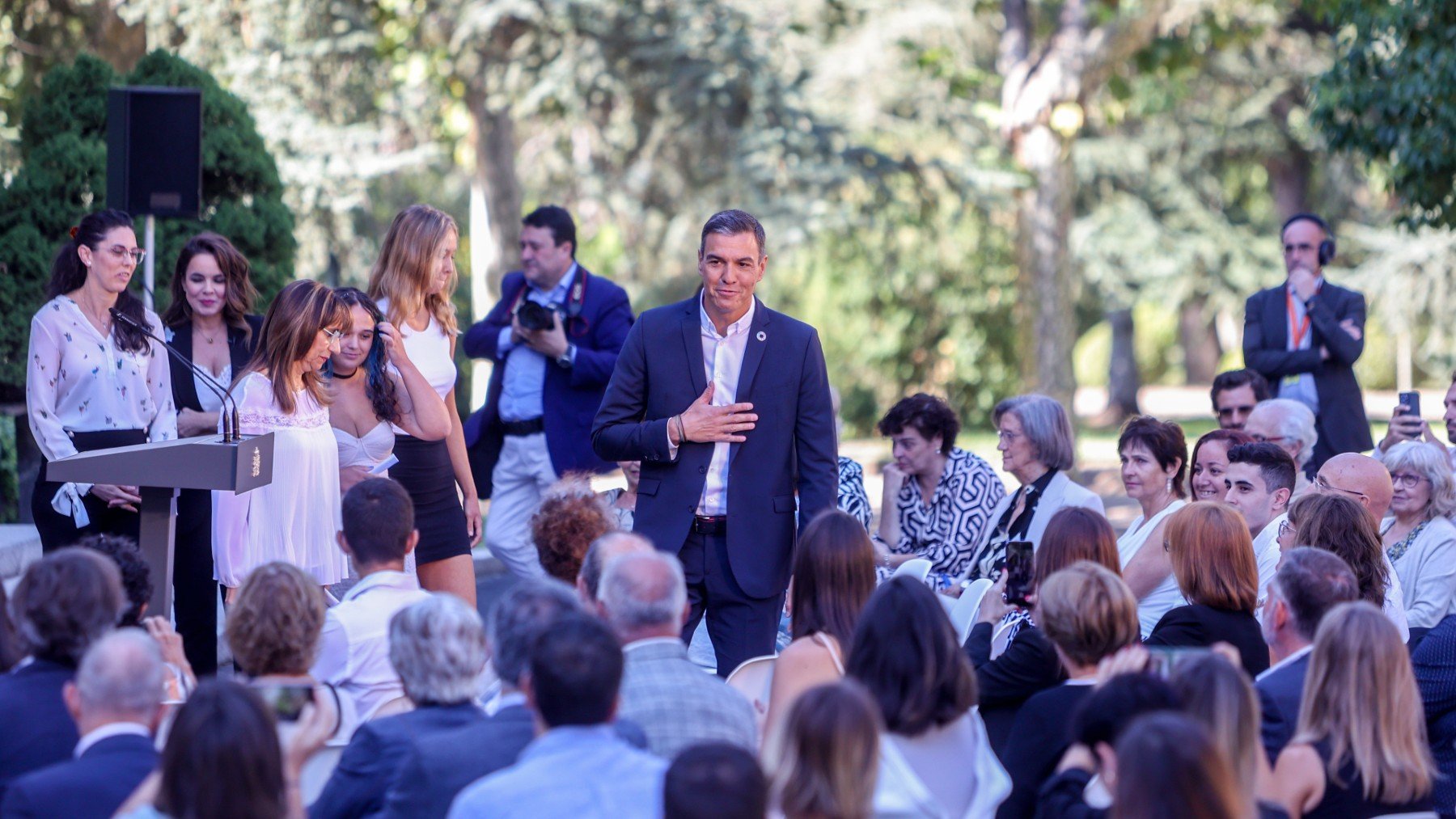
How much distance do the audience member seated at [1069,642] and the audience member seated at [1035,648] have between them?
1.00 ft

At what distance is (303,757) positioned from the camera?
2.92 metres

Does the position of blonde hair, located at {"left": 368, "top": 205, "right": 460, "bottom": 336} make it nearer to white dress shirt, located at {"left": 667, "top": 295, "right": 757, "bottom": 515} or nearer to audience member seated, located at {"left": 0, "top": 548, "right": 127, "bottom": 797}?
white dress shirt, located at {"left": 667, "top": 295, "right": 757, "bottom": 515}

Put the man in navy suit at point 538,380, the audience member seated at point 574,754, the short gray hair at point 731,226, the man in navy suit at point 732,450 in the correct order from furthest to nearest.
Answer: the man in navy suit at point 538,380, the man in navy suit at point 732,450, the short gray hair at point 731,226, the audience member seated at point 574,754

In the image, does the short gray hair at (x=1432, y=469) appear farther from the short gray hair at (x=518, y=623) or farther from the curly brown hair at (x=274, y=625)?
the curly brown hair at (x=274, y=625)

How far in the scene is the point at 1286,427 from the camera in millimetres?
6137

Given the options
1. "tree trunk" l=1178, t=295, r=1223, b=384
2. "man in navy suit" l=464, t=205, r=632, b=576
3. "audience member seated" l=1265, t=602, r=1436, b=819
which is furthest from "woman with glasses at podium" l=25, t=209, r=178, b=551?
"tree trunk" l=1178, t=295, r=1223, b=384

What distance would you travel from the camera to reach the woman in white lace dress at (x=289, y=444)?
4.74 meters

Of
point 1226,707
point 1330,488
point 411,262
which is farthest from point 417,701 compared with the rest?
point 1330,488

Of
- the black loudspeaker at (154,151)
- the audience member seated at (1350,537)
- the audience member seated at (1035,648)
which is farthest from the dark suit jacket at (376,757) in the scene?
the black loudspeaker at (154,151)

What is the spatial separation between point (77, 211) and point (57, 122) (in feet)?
1.96

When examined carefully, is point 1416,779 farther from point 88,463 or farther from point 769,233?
point 769,233

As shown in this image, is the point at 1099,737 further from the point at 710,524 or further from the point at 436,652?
the point at 710,524

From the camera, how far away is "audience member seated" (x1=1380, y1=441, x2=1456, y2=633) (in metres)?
4.97

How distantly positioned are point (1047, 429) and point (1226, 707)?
9.31 ft
